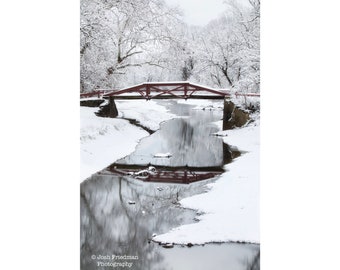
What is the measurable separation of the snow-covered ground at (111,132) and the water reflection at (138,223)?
21 cm

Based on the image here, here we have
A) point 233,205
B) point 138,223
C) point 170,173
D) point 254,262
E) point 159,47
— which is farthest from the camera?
point 159,47

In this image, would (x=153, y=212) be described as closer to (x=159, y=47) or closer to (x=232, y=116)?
(x=232, y=116)

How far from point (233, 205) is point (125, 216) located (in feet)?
3.75

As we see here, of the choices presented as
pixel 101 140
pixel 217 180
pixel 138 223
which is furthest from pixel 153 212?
pixel 101 140

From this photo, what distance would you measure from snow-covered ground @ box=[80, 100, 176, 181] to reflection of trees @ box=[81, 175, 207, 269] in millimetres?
213

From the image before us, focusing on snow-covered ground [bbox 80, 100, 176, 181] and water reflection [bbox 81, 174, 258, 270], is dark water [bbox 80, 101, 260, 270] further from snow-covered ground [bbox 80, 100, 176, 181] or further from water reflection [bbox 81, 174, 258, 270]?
snow-covered ground [bbox 80, 100, 176, 181]

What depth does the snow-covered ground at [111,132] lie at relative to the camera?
4.72 m

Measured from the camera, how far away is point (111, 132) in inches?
211

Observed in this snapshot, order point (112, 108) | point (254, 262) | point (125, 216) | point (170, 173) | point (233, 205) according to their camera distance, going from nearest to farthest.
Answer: point (254, 262), point (233, 205), point (125, 216), point (170, 173), point (112, 108)

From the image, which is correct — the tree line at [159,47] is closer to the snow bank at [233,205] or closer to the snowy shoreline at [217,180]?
the snowy shoreline at [217,180]

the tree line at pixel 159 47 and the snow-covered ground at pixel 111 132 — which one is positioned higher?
the tree line at pixel 159 47

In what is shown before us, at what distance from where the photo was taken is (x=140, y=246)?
13.8 ft

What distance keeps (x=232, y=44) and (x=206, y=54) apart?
32 cm

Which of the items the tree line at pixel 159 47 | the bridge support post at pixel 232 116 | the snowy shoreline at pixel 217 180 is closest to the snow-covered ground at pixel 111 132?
the snowy shoreline at pixel 217 180
